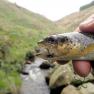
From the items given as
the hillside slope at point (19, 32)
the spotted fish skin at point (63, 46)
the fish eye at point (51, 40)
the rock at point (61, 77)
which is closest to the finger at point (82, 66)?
the spotted fish skin at point (63, 46)

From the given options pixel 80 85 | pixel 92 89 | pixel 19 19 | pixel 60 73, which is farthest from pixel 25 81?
pixel 19 19

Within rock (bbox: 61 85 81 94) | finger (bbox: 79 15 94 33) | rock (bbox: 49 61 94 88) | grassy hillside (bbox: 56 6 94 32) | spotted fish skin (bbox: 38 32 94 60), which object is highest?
grassy hillside (bbox: 56 6 94 32)

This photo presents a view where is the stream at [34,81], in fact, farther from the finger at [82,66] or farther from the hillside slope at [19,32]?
the finger at [82,66]

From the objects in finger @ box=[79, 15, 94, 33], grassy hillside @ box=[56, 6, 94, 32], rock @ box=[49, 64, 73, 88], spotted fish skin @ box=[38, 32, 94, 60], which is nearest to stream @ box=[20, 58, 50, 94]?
rock @ box=[49, 64, 73, 88]

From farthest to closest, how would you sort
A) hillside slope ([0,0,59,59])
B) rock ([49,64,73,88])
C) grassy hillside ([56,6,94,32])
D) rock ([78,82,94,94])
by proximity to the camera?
grassy hillside ([56,6,94,32]) < hillside slope ([0,0,59,59]) < rock ([49,64,73,88]) < rock ([78,82,94,94])

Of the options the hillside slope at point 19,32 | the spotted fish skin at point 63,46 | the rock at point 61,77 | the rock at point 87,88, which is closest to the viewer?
the spotted fish skin at point 63,46

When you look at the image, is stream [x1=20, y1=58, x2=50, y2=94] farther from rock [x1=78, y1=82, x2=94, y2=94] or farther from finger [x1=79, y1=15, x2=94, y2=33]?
finger [x1=79, y1=15, x2=94, y2=33]

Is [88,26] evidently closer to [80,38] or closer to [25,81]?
[80,38]

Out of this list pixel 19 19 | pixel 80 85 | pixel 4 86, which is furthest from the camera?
pixel 19 19

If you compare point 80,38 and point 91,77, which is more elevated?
point 80,38
